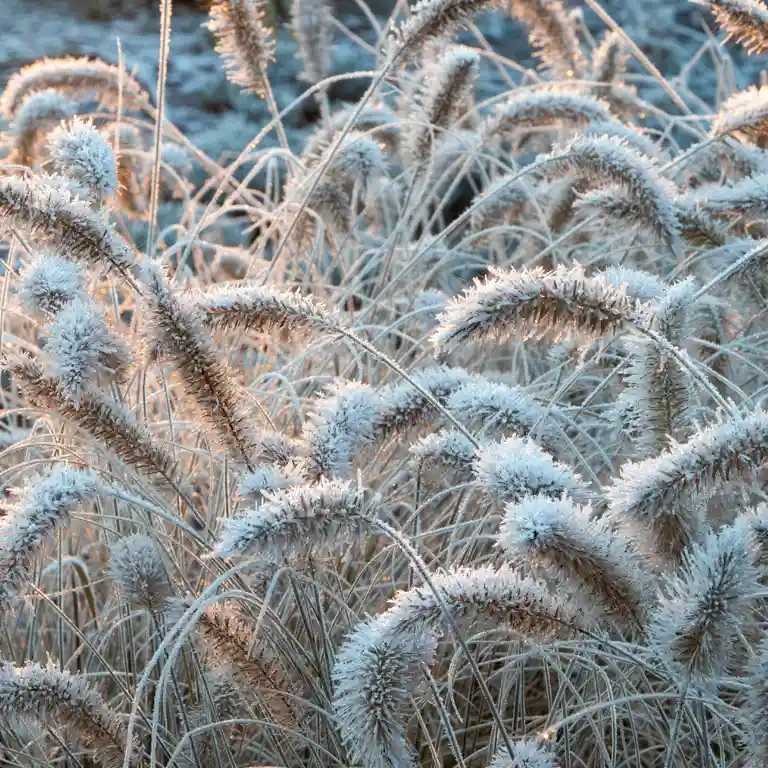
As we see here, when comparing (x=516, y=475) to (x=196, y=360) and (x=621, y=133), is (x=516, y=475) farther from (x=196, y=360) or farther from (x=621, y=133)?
(x=621, y=133)

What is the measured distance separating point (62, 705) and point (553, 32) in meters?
2.16

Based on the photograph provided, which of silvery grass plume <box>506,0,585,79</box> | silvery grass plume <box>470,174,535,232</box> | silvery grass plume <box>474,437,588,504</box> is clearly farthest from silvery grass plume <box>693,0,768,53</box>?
silvery grass plume <box>474,437,588,504</box>

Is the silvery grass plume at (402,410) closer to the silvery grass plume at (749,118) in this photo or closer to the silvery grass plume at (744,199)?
the silvery grass plume at (744,199)

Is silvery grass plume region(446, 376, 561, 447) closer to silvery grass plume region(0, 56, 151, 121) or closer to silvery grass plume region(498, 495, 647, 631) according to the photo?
silvery grass plume region(498, 495, 647, 631)

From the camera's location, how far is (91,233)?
4.42 feet

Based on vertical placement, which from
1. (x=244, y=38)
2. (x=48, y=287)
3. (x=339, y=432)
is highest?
(x=244, y=38)

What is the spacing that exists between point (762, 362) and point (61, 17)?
23.9 feet

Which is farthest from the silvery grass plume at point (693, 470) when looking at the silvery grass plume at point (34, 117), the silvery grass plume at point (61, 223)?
the silvery grass plume at point (34, 117)

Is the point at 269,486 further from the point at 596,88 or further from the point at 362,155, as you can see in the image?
the point at 596,88

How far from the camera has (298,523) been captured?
1.02 m

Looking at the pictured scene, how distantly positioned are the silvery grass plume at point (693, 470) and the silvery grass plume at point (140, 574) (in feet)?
1.93

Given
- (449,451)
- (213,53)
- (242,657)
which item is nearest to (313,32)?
(449,451)

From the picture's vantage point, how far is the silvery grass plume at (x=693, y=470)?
101cm

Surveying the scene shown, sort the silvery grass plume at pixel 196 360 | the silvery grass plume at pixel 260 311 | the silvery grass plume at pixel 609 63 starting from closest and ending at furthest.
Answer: the silvery grass plume at pixel 196 360
the silvery grass plume at pixel 260 311
the silvery grass plume at pixel 609 63
